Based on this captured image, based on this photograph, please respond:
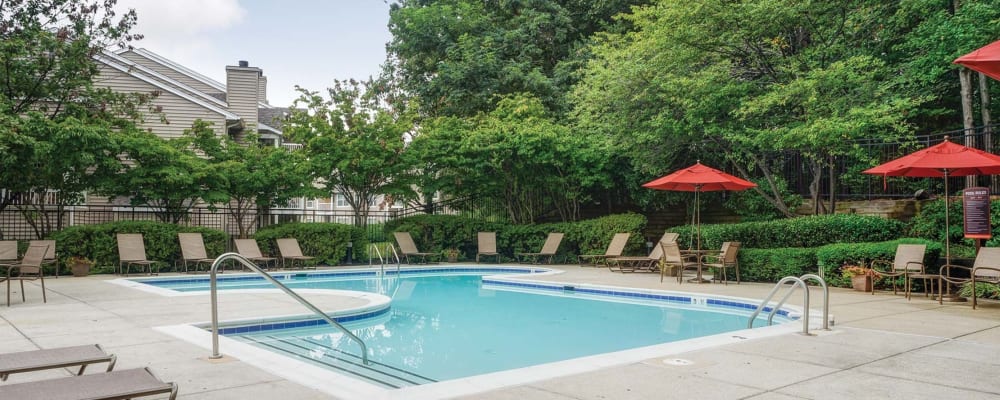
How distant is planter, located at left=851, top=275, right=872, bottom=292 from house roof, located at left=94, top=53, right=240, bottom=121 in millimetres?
16983

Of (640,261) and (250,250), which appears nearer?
(250,250)

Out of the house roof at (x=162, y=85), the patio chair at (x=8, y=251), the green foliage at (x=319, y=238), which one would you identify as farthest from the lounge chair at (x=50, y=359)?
the house roof at (x=162, y=85)

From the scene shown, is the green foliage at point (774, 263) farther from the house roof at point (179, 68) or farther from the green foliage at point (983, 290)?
the house roof at point (179, 68)

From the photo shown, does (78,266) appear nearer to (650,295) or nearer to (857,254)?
(650,295)

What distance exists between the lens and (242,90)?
22.8 m

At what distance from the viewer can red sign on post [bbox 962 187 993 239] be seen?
955cm

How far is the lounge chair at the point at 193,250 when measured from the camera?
14.6 metres

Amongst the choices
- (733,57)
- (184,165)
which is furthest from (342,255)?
(733,57)

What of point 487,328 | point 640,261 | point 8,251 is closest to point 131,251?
point 8,251

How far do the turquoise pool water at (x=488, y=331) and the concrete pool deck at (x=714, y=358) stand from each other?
97 cm

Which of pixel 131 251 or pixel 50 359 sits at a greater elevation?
pixel 131 251

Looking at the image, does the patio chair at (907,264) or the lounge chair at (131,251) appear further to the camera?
the lounge chair at (131,251)

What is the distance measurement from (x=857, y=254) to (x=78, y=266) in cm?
1417

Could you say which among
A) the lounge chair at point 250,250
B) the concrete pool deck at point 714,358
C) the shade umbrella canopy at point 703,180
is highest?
the shade umbrella canopy at point 703,180
